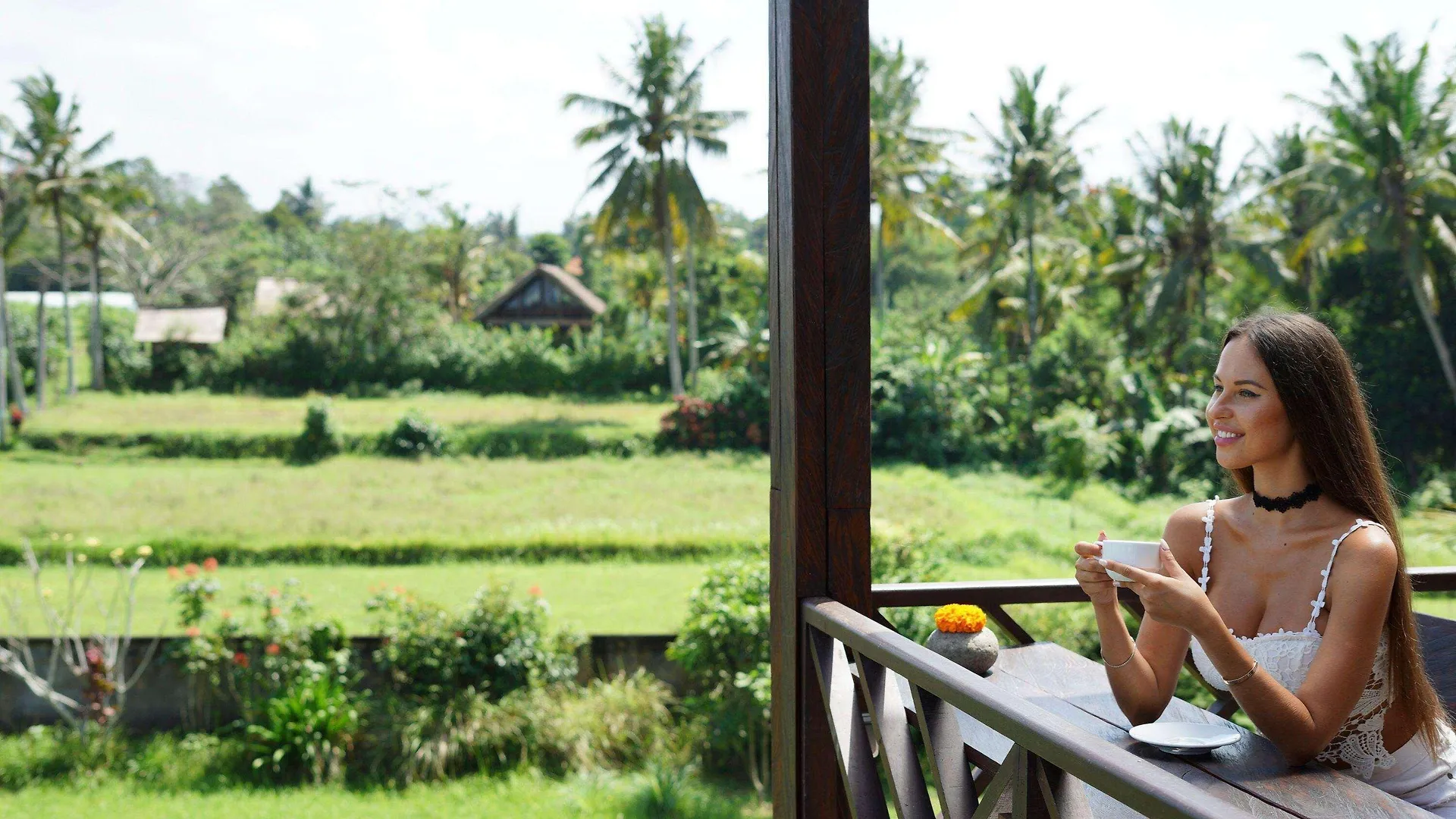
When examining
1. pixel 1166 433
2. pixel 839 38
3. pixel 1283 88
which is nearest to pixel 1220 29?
pixel 1283 88

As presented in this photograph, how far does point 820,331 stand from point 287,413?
17.6 m

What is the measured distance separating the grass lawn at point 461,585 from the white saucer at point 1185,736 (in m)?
8.83

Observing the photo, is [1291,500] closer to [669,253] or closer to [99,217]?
[669,253]

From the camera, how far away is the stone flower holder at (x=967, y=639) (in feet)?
6.11

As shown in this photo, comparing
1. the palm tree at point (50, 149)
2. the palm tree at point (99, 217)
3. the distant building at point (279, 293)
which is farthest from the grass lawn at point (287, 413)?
the distant building at point (279, 293)

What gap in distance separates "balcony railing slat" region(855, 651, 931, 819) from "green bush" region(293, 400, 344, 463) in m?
16.0

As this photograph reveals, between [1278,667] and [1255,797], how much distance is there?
22 centimetres

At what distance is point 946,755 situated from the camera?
132 centimetres

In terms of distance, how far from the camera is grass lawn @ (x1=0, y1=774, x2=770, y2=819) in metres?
6.77

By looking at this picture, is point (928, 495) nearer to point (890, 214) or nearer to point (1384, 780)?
point (890, 214)

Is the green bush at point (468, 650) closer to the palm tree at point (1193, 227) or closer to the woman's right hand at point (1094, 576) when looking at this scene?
the woman's right hand at point (1094, 576)

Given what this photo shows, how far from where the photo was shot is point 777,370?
1.80 meters

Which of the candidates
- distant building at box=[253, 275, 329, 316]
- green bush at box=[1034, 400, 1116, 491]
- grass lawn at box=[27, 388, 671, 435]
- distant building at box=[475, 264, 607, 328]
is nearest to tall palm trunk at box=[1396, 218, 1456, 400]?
green bush at box=[1034, 400, 1116, 491]

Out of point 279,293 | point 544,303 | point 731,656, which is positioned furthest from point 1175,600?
point 544,303
